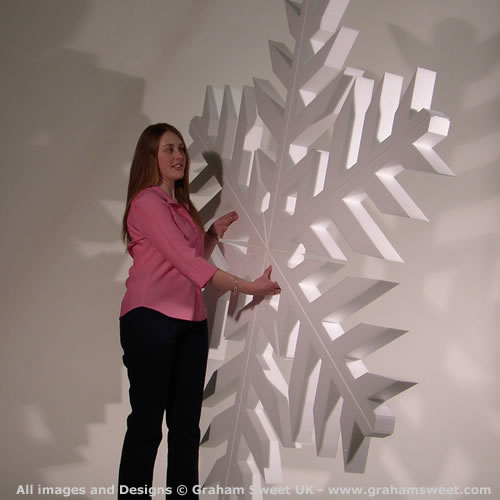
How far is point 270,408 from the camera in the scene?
2184 millimetres

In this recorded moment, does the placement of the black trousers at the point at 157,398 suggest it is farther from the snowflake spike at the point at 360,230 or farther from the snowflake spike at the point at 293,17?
the snowflake spike at the point at 293,17

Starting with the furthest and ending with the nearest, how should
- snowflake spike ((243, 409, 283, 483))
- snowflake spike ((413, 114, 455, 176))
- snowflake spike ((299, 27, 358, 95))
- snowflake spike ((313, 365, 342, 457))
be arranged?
snowflake spike ((243, 409, 283, 483)) < snowflake spike ((299, 27, 358, 95)) < snowflake spike ((313, 365, 342, 457)) < snowflake spike ((413, 114, 455, 176))

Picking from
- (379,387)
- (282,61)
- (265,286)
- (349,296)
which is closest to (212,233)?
(265,286)

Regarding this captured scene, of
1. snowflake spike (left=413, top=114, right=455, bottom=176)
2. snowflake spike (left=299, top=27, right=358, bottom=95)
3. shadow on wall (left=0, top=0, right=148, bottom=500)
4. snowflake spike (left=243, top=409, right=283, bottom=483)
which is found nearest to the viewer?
snowflake spike (left=413, top=114, right=455, bottom=176)

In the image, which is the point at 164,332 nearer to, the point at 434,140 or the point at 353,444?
the point at 353,444

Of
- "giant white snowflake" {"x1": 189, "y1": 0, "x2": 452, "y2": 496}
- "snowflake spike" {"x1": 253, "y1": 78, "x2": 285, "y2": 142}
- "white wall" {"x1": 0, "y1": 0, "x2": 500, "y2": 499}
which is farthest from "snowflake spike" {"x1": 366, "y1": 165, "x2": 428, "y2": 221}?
"white wall" {"x1": 0, "y1": 0, "x2": 500, "y2": 499}

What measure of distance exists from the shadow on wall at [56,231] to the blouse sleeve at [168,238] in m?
0.89

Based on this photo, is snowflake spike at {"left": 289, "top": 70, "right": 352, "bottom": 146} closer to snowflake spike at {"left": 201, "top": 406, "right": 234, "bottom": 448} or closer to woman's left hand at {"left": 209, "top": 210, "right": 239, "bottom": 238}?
woman's left hand at {"left": 209, "top": 210, "right": 239, "bottom": 238}

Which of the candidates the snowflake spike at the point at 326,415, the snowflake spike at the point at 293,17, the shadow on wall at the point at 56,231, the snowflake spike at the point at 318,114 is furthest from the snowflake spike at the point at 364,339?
the shadow on wall at the point at 56,231

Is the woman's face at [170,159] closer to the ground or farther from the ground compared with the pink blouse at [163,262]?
farther from the ground

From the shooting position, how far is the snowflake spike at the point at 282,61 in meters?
2.29

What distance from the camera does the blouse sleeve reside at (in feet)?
6.95

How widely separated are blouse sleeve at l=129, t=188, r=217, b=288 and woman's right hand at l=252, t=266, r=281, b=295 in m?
0.14

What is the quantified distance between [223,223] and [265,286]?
438 mm
